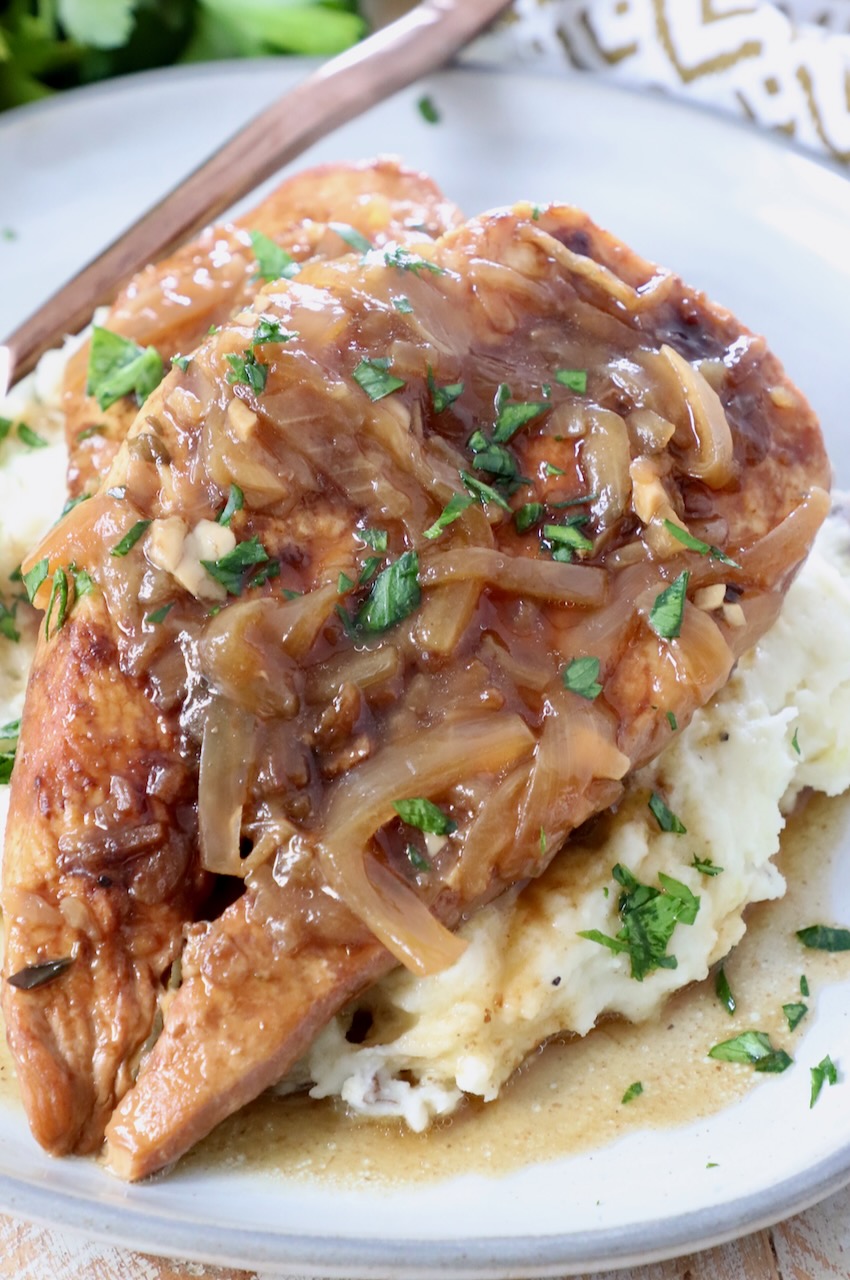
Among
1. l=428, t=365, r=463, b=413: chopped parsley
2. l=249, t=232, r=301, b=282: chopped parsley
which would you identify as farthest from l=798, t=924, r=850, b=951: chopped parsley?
l=249, t=232, r=301, b=282: chopped parsley

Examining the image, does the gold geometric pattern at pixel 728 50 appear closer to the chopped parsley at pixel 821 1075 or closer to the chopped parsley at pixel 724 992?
the chopped parsley at pixel 724 992

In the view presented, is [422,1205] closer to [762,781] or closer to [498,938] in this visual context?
[498,938]

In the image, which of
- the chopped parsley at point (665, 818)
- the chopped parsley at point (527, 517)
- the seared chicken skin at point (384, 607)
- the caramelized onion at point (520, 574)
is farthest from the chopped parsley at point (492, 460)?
the chopped parsley at point (665, 818)

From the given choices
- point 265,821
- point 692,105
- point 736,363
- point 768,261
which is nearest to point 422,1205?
point 265,821

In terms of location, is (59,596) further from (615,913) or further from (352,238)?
(352,238)

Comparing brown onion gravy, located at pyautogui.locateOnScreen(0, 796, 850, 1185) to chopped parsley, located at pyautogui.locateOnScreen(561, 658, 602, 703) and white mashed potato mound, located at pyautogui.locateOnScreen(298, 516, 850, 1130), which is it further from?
chopped parsley, located at pyautogui.locateOnScreen(561, 658, 602, 703)

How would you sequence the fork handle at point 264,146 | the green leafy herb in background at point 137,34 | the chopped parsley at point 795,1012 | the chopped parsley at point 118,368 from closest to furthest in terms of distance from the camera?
the chopped parsley at point 795,1012
the chopped parsley at point 118,368
the fork handle at point 264,146
the green leafy herb in background at point 137,34
